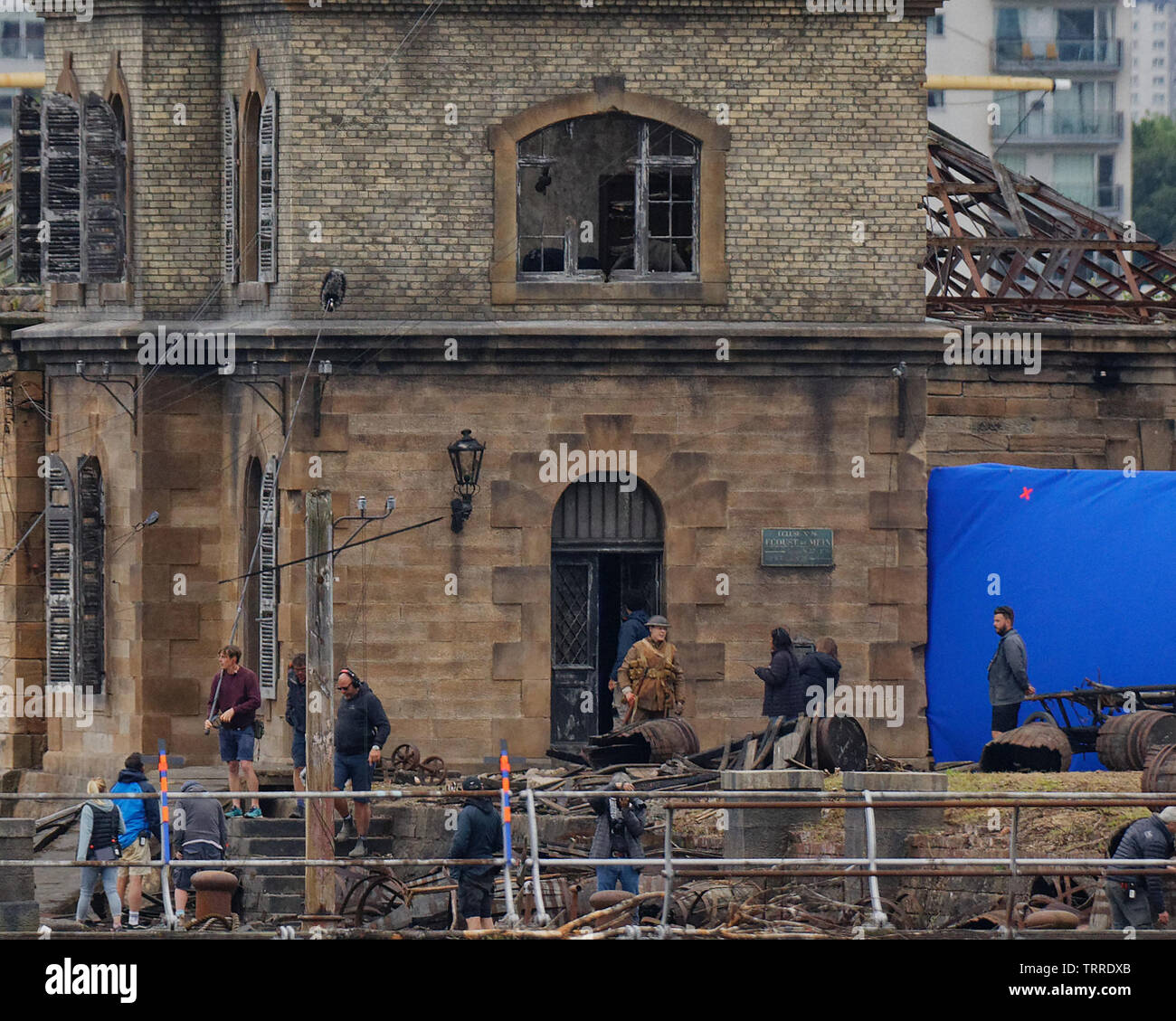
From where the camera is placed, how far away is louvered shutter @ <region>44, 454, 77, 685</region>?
103 feet

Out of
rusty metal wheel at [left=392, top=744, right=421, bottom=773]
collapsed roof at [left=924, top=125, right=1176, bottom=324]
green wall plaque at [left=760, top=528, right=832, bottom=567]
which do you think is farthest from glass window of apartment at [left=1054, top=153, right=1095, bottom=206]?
rusty metal wheel at [left=392, top=744, right=421, bottom=773]

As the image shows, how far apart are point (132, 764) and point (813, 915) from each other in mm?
6577

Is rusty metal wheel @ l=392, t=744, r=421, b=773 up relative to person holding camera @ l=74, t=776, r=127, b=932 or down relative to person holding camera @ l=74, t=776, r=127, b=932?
up

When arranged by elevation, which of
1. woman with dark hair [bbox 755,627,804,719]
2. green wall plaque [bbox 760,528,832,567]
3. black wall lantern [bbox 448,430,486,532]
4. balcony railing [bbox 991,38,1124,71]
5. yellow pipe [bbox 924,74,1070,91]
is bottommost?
woman with dark hair [bbox 755,627,804,719]

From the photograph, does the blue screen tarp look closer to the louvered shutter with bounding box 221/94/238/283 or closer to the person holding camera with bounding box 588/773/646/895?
the person holding camera with bounding box 588/773/646/895

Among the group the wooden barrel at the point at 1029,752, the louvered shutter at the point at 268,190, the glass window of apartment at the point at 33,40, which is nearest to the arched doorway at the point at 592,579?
the louvered shutter at the point at 268,190

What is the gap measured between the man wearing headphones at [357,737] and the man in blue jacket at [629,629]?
3120 millimetres

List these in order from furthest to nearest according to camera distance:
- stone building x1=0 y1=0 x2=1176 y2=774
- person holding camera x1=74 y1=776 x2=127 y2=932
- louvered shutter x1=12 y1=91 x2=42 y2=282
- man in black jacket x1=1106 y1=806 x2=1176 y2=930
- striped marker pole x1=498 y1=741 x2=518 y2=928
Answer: louvered shutter x1=12 y1=91 x2=42 y2=282 → stone building x1=0 y1=0 x2=1176 y2=774 → person holding camera x1=74 y1=776 x2=127 y2=932 → striped marker pole x1=498 y1=741 x2=518 y2=928 → man in black jacket x1=1106 y1=806 x2=1176 y2=930

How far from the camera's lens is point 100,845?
24938mm

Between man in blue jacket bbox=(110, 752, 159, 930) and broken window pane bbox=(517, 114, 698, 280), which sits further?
broken window pane bbox=(517, 114, 698, 280)

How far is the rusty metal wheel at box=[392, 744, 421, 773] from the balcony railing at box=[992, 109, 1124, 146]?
220ft

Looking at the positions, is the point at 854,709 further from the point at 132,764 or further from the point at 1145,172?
the point at 1145,172

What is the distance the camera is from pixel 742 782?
975 inches
